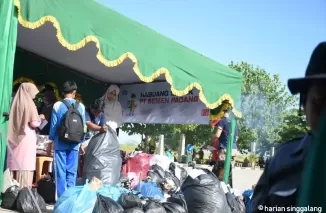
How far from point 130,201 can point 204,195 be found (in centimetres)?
98

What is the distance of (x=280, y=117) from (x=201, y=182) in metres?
39.0

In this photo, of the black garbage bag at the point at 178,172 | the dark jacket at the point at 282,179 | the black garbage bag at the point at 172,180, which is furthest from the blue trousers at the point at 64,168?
the dark jacket at the point at 282,179

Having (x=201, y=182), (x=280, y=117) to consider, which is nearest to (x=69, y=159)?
(x=201, y=182)

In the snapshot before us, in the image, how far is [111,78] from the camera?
30.8 feet

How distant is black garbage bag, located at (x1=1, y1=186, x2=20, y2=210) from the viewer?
4.67 m

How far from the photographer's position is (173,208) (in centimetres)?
439

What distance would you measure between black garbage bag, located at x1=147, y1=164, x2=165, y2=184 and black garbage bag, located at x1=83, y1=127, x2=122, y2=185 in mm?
834

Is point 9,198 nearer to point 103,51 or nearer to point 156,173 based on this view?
point 103,51

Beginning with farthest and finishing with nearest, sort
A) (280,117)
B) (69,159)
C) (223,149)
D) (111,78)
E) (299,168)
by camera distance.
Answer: (280,117), (111,78), (223,149), (69,159), (299,168)

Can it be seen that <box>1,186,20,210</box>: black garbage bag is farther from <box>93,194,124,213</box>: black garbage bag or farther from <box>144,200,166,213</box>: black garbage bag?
<box>144,200,166,213</box>: black garbage bag

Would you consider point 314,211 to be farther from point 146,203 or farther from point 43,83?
point 43,83

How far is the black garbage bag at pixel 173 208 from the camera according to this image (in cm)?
437

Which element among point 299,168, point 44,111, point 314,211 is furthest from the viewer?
point 44,111

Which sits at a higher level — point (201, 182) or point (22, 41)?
point (22, 41)
